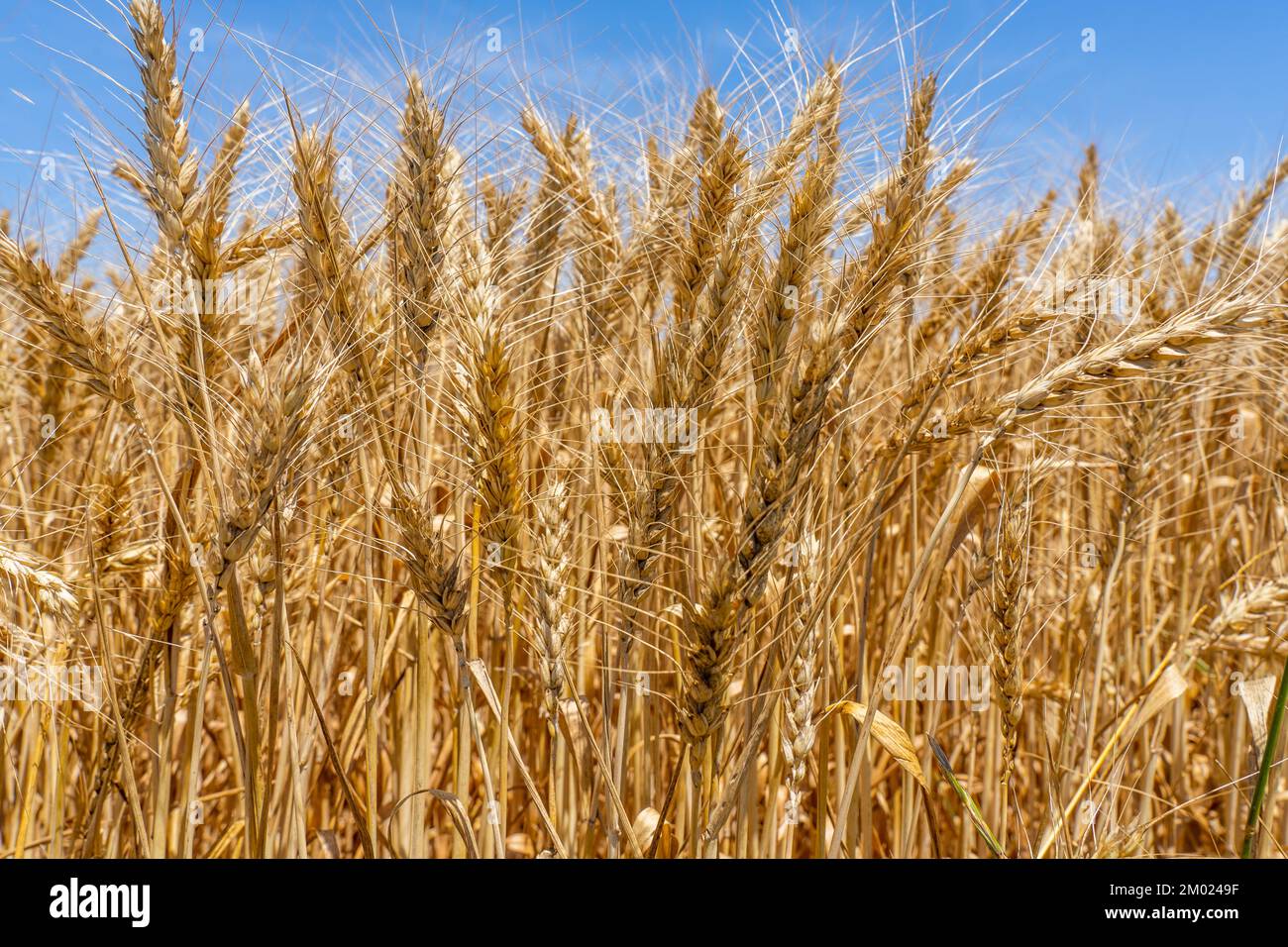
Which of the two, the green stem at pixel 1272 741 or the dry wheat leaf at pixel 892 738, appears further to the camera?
the dry wheat leaf at pixel 892 738

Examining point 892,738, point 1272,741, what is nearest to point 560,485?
point 892,738

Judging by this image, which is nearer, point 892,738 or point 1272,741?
point 1272,741

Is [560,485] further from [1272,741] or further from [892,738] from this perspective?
[1272,741]

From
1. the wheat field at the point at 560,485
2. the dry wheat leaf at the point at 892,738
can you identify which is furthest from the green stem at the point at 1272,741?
the dry wheat leaf at the point at 892,738

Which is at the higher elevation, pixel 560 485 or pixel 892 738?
pixel 560 485

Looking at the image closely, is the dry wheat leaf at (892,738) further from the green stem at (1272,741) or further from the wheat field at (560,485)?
the green stem at (1272,741)

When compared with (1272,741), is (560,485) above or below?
above

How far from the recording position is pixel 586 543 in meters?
1.61

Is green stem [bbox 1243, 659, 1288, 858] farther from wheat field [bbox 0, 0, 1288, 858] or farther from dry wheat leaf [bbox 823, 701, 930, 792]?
dry wheat leaf [bbox 823, 701, 930, 792]

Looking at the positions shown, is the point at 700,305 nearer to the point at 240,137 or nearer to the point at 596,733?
the point at 240,137

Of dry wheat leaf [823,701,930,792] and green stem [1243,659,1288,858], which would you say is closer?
green stem [1243,659,1288,858]

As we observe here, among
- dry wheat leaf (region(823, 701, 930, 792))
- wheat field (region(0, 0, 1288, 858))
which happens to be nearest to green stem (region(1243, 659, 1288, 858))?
wheat field (region(0, 0, 1288, 858))
